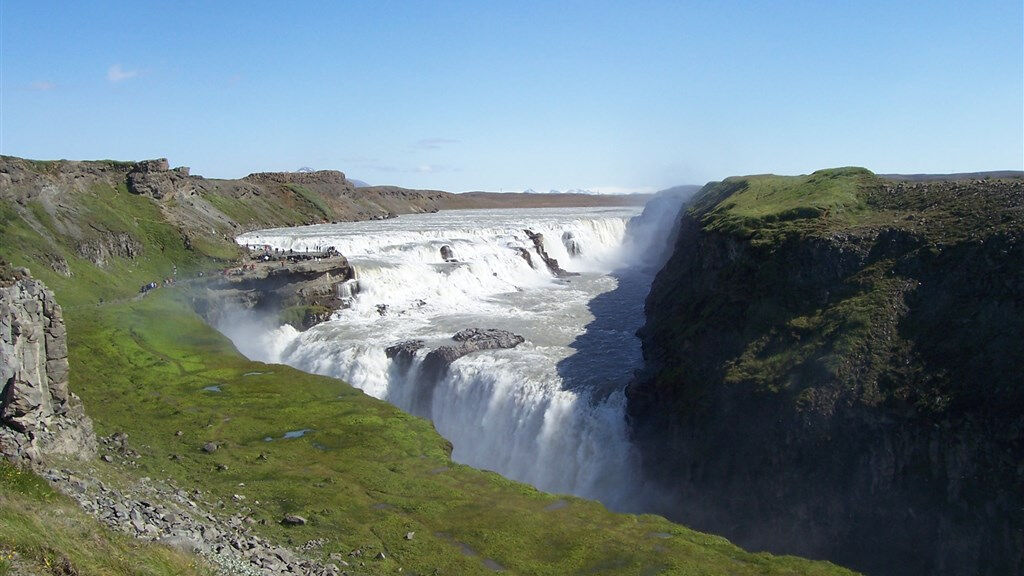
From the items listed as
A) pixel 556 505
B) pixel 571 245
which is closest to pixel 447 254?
pixel 571 245

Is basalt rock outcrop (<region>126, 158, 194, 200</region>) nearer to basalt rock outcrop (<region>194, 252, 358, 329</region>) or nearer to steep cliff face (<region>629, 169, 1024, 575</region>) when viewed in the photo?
basalt rock outcrop (<region>194, 252, 358, 329</region>)

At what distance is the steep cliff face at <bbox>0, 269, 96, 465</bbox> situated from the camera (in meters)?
20.9

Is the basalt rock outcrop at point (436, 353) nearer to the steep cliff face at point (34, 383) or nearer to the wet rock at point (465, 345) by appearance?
the wet rock at point (465, 345)

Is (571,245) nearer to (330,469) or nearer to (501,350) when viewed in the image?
(501,350)

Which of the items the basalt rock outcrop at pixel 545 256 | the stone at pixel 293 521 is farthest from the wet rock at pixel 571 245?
the stone at pixel 293 521

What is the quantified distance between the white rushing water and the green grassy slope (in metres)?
5.15

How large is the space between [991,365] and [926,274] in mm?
6386

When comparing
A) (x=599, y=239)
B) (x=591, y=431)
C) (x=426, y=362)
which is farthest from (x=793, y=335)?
(x=599, y=239)

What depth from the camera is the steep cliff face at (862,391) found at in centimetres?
2477

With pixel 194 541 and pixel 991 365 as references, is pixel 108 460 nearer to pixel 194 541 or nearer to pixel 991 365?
pixel 194 541

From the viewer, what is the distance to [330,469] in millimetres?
28688

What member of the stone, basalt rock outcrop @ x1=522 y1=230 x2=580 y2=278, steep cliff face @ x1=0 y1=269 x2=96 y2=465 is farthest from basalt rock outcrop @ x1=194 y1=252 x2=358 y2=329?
the stone

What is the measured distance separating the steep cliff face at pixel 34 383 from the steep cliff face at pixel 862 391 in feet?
74.4

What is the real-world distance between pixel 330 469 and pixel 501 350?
18.0 m
